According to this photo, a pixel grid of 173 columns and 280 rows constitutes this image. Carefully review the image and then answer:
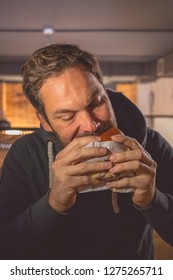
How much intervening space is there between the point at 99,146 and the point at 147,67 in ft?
1.06

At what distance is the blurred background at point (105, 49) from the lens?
68 centimetres

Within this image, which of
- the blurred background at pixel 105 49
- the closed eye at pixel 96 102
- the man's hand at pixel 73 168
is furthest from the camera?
the blurred background at pixel 105 49

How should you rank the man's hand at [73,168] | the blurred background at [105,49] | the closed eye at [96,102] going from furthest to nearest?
the blurred background at [105,49] → the closed eye at [96,102] → the man's hand at [73,168]

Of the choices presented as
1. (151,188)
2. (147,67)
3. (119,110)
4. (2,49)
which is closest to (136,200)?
(151,188)

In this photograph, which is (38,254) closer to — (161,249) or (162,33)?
(161,249)

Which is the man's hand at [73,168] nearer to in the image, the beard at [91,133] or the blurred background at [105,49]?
the beard at [91,133]

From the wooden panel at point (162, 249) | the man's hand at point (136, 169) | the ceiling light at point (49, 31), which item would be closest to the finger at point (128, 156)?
the man's hand at point (136, 169)

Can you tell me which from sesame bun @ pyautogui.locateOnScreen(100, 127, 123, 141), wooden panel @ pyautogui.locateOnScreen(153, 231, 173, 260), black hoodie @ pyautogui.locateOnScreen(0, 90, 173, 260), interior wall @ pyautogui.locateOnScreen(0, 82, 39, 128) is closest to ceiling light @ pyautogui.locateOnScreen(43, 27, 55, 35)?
interior wall @ pyautogui.locateOnScreen(0, 82, 39, 128)

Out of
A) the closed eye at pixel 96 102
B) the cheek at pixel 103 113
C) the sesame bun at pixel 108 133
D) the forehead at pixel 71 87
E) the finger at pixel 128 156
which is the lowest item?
the finger at pixel 128 156

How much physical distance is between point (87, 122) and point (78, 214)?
0.56ft

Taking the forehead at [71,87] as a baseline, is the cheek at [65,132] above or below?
below

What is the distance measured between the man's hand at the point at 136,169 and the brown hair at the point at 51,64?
0.16m

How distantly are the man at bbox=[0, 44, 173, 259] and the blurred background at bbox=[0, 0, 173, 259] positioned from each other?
7cm

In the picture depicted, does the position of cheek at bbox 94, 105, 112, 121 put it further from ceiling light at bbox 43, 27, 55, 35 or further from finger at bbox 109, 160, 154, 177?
ceiling light at bbox 43, 27, 55, 35
